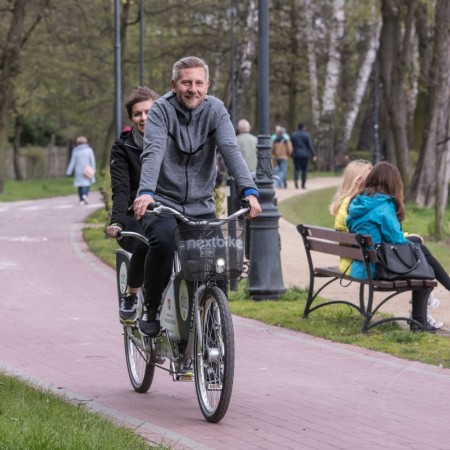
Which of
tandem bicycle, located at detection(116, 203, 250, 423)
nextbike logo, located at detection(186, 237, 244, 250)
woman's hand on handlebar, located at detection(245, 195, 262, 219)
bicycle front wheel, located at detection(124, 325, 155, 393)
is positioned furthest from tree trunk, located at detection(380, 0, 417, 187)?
nextbike logo, located at detection(186, 237, 244, 250)

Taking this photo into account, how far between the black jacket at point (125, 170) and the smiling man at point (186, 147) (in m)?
0.48

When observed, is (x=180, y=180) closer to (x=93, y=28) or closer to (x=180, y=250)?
(x=180, y=250)

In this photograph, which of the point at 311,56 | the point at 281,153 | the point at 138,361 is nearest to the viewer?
the point at 138,361

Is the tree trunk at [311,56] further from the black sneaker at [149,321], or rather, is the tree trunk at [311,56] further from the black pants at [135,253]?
the black sneaker at [149,321]

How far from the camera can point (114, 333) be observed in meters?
11.1

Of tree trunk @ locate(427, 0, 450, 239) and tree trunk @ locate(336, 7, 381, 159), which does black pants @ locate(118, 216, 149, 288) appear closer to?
tree trunk @ locate(427, 0, 450, 239)

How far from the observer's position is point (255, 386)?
8.42 metres

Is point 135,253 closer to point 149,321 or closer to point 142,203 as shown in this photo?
point 149,321

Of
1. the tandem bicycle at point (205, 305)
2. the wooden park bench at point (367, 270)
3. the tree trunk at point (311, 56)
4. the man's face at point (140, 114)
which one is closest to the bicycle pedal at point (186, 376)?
the tandem bicycle at point (205, 305)

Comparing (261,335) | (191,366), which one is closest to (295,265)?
(261,335)

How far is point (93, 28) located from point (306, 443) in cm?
3985

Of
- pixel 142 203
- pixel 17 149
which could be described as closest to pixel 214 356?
pixel 142 203

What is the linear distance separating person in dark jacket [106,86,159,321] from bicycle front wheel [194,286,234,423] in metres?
0.83

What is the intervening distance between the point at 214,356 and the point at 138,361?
1.50 metres
